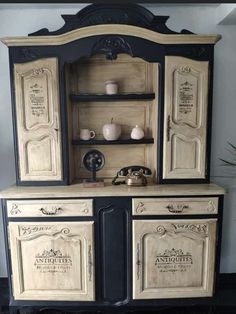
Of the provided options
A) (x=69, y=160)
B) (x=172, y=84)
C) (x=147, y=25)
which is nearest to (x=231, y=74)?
(x=172, y=84)

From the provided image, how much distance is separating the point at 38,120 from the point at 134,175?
813 millimetres

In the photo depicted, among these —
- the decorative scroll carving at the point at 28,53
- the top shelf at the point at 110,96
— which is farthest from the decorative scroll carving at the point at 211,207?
the decorative scroll carving at the point at 28,53

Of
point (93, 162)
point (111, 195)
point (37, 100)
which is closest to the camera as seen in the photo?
point (111, 195)

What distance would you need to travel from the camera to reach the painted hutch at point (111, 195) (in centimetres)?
175

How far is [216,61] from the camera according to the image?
7.09 feet

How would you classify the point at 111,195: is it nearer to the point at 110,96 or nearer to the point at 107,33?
the point at 110,96

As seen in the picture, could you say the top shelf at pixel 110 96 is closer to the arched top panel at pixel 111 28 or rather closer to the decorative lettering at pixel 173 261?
the arched top panel at pixel 111 28

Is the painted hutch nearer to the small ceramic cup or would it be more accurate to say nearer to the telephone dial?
the telephone dial

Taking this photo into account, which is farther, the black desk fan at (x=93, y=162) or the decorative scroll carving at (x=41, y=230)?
the black desk fan at (x=93, y=162)

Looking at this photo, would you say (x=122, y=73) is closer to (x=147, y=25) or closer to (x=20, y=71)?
(x=147, y=25)

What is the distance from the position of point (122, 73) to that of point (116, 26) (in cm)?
43

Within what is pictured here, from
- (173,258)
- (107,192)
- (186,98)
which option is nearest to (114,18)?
(186,98)

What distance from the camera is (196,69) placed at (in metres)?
1.83

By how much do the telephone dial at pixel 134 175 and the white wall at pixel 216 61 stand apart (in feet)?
2.19
